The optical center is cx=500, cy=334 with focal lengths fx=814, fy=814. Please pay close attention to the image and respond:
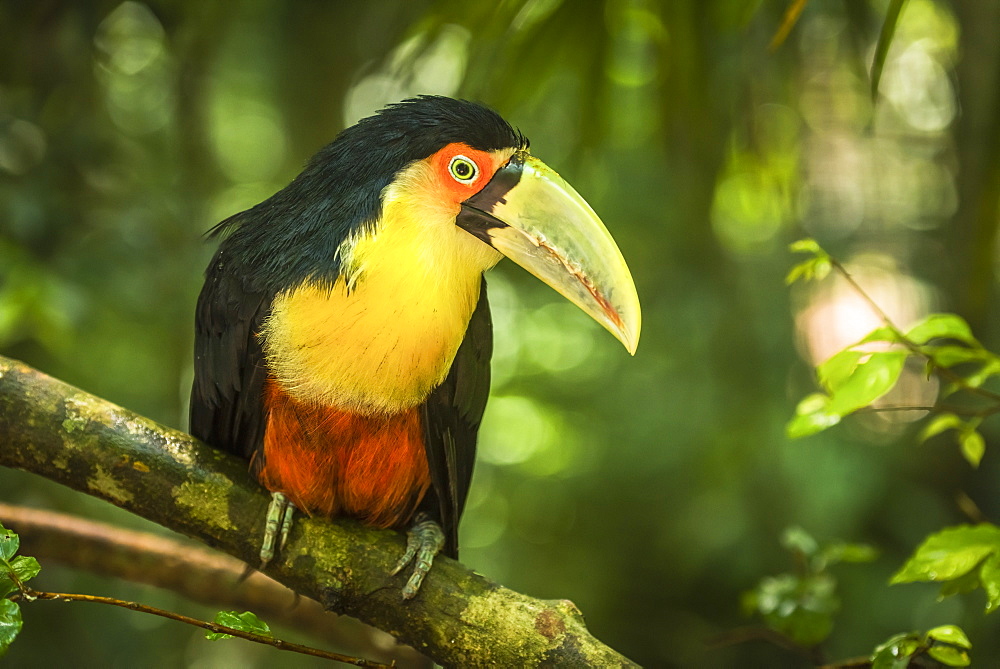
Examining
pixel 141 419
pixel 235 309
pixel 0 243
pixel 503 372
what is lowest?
pixel 141 419

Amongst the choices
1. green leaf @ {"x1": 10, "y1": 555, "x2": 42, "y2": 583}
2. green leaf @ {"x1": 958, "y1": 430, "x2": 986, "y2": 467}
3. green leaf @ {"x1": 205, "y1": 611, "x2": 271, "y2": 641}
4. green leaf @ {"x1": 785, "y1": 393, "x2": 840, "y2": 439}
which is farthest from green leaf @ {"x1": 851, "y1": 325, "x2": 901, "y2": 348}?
green leaf @ {"x1": 10, "y1": 555, "x2": 42, "y2": 583}

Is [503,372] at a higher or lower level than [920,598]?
higher

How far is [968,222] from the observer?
82.7 inches

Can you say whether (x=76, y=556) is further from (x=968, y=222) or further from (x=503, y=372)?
(x=503, y=372)

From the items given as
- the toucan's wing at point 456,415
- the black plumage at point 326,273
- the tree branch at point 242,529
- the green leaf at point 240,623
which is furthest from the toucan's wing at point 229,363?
the green leaf at point 240,623

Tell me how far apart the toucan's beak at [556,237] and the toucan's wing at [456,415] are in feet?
0.73

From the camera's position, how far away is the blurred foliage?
2.29 metres

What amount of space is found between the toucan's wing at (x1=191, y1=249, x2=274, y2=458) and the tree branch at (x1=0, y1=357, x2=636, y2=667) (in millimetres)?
152

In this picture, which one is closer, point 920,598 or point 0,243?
point 0,243

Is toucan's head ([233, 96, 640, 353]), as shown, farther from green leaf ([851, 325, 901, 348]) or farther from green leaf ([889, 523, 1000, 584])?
green leaf ([889, 523, 1000, 584])

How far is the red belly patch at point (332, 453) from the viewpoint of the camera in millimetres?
1572

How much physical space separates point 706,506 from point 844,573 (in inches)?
27.2

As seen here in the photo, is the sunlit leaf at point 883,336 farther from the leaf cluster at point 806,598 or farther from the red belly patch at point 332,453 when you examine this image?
the red belly patch at point 332,453

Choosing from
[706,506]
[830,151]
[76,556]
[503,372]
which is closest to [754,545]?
[706,506]
